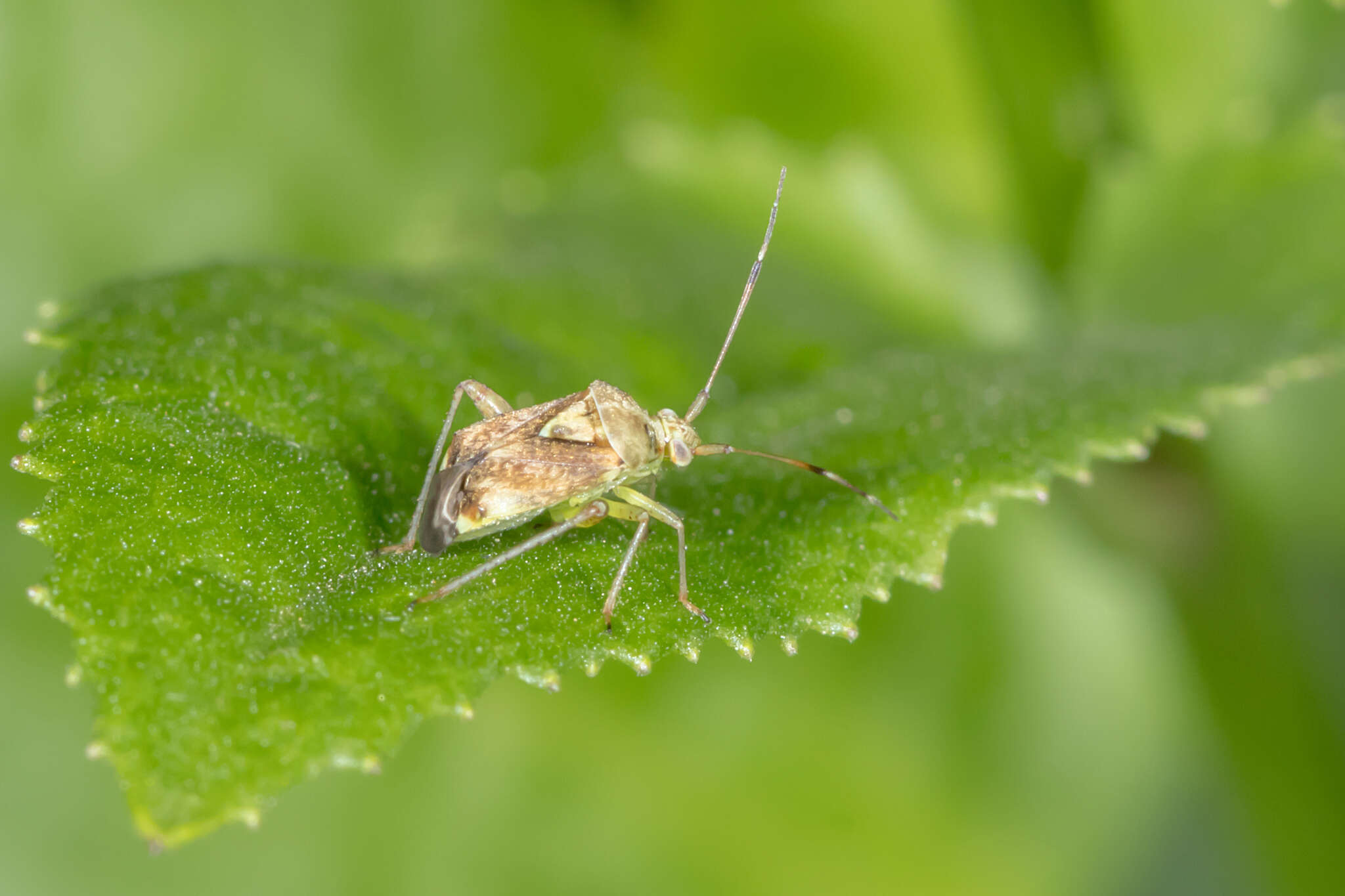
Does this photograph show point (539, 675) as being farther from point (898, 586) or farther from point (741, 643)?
point (898, 586)

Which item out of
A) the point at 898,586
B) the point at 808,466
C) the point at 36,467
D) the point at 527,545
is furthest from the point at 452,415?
the point at 898,586

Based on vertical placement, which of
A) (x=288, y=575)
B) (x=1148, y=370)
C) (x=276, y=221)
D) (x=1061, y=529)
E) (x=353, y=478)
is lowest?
(x=288, y=575)

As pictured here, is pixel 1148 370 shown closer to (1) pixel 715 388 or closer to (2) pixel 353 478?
(1) pixel 715 388

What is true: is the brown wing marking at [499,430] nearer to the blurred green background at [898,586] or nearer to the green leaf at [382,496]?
the green leaf at [382,496]

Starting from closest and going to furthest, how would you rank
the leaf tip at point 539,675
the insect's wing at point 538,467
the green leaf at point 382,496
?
the green leaf at point 382,496
the leaf tip at point 539,675
the insect's wing at point 538,467

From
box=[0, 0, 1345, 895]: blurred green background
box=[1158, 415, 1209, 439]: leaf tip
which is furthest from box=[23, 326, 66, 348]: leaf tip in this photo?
box=[1158, 415, 1209, 439]: leaf tip

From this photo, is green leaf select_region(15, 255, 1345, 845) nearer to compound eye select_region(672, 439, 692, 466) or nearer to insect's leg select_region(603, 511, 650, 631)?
insect's leg select_region(603, 511, 650, 631)

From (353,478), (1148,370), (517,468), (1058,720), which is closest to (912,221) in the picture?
(1148,370)

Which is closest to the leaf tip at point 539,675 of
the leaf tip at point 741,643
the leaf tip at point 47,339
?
the leaf tip at point 741,643
